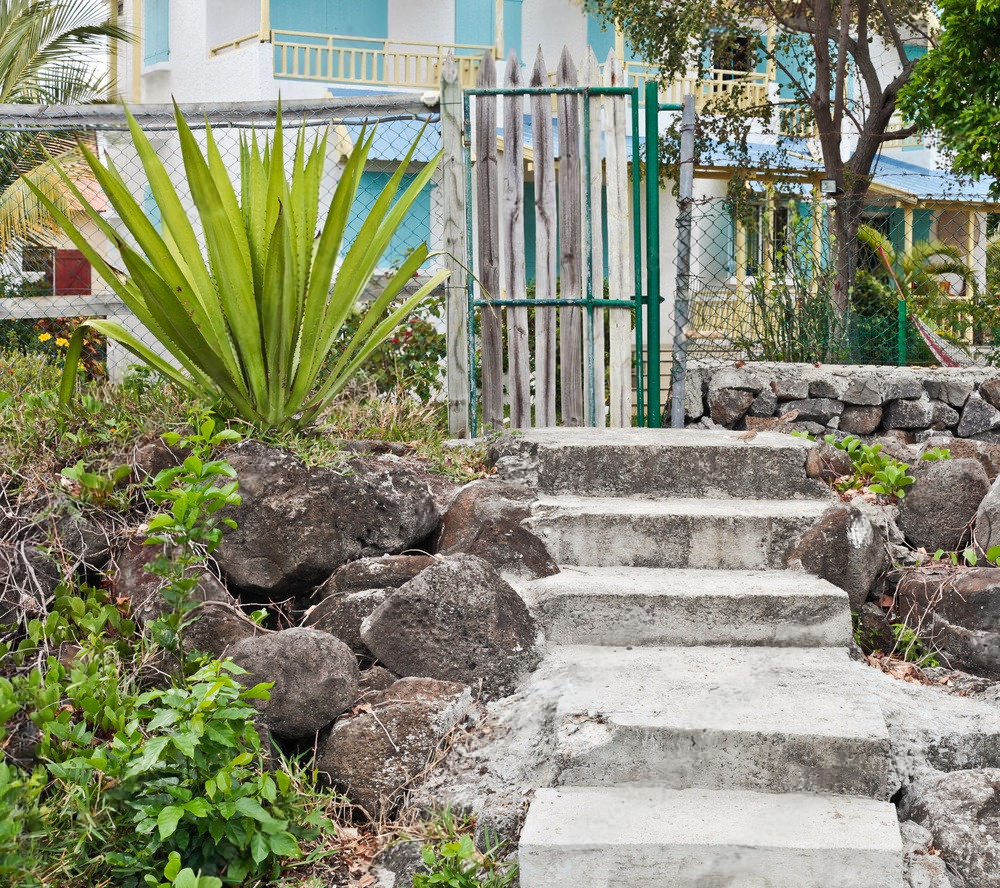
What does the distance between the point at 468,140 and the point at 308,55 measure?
31.6ft

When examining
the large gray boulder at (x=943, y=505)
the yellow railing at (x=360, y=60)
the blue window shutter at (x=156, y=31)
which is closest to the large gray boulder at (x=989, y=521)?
the large gray boulder at (x=943, y=505)

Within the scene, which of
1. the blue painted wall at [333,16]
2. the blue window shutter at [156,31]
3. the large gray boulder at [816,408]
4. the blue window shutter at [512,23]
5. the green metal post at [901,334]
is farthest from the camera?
the blue window shutter at [512,23]

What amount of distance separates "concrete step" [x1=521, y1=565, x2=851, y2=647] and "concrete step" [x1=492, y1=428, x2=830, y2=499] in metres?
0.76

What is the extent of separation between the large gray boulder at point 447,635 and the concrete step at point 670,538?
60 centimetres

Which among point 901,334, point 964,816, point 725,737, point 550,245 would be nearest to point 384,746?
point 725,737

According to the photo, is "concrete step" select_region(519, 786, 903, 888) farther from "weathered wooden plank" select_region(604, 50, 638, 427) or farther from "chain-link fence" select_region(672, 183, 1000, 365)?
"chain-link fence" select_region(672, 183, 1000, 365)

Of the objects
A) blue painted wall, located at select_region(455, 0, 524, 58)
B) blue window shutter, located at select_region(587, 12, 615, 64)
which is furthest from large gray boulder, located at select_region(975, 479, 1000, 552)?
blue window shutter, located at select_region(587, 12, 615, 64)

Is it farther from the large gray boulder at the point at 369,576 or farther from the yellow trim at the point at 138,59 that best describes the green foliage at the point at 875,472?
the yellow trim at the point at 138,59

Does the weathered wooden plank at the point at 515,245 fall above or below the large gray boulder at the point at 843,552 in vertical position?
above

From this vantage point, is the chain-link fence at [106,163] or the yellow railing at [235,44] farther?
the yellow railing at [235,44]

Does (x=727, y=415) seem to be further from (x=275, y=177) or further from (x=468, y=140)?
(x=275, y=177)

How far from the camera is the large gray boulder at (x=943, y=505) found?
4.08m

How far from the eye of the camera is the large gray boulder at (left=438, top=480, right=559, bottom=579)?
3.82 m

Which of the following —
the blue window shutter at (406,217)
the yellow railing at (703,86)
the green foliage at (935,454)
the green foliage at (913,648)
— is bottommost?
the green foliage at (913,648)
